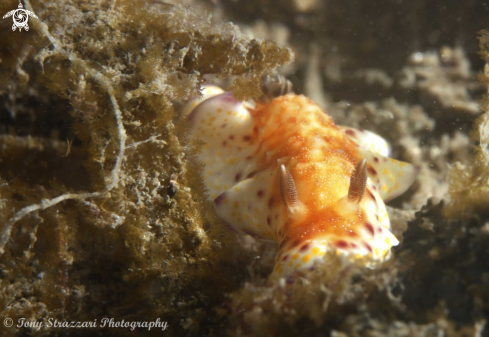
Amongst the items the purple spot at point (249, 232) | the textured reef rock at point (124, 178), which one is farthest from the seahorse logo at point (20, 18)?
the purple spot at point (249, 232)

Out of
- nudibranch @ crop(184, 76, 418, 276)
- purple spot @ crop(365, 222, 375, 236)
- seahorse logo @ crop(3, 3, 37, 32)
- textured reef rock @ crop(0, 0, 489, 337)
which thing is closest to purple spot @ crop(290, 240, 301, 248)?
nudibranch @ crop(184, 76, 418, 276)

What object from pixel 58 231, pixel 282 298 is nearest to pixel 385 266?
pixel 282 298

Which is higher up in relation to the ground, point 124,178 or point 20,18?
point 20,18

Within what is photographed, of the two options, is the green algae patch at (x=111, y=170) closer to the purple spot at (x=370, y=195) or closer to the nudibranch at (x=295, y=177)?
the nudibranch at (x=295, y=177)

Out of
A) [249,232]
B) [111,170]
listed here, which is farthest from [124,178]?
[249,232]

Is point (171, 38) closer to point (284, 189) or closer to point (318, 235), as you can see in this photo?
point (284, 189)

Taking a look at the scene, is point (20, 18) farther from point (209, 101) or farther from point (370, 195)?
point (370, 195)

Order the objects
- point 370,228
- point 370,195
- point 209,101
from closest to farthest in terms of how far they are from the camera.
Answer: point 370,228, point 370,195, point 209,101
